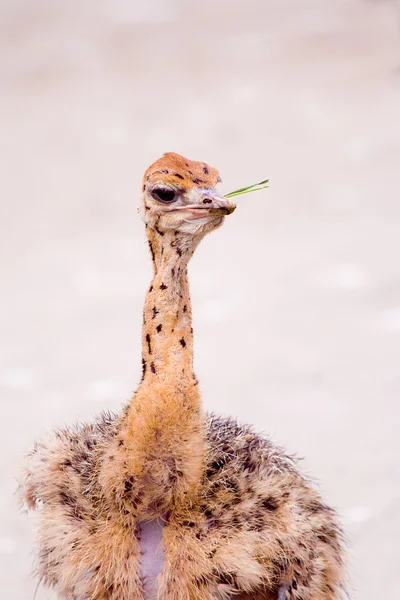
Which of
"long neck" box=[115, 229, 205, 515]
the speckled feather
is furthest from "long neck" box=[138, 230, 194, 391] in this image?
the speckled feather

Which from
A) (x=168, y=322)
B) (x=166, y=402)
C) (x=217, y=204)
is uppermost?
(x=217, y=204)

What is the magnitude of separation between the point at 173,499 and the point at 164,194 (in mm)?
418

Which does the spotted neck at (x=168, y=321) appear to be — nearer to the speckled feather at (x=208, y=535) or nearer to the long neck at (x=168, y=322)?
the long neck at (x=168, y=322)

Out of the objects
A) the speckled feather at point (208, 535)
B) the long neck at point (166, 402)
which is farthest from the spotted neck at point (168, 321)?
the speckled feather at point (208, 535)

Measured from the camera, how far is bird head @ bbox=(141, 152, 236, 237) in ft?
4.86

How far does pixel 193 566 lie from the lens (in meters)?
1.52

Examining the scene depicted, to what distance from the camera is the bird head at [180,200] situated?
1482 mm

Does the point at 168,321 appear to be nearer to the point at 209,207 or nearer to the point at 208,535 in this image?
the point at 209,207

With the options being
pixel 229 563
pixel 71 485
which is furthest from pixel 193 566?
pixel 71 485

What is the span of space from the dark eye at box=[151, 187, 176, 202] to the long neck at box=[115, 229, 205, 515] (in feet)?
0.17

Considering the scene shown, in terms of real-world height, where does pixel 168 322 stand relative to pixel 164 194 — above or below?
below

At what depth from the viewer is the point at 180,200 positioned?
1.50 metres

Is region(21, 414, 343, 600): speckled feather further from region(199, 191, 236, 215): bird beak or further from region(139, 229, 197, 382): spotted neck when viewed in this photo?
region(199, 191, 236, 215): bird beak

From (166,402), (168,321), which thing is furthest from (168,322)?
(166,402)
